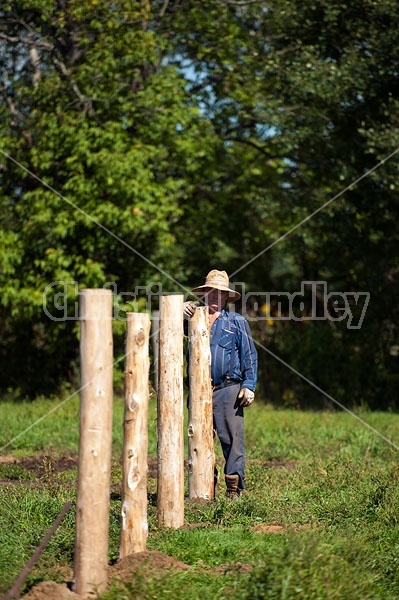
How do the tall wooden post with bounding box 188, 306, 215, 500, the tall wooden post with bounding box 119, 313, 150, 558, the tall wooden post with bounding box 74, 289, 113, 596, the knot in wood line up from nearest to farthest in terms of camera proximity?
the tall wooden post with bounding box 74, 289, 113, 596
the tall wooden post with bounding box 119, 313, 150, 558
the knot in wood
the tall wooden post with bounding box 188, 306, 215, 500

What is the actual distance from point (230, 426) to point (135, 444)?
257 cm

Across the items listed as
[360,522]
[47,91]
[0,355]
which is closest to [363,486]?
[360,522]

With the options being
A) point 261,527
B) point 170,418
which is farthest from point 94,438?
point 261,527

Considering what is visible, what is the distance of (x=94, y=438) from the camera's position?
540 centimetres

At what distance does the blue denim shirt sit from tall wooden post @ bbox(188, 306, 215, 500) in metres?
0.28

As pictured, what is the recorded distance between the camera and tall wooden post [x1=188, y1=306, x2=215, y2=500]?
8250 millimetres

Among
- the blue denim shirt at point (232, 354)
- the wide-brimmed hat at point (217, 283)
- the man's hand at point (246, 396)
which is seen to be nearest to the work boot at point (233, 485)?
the man's hand at point (246, 396)

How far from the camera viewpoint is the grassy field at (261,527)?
17.4 ft

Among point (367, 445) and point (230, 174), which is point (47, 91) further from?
point (367, 445)

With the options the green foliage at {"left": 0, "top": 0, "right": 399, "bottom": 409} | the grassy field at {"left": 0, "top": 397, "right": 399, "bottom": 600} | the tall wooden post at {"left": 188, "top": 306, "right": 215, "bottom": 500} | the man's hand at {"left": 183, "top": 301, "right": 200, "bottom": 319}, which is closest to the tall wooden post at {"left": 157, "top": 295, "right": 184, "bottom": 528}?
the grassy field at {"left": 0, "top": 397, "right": 399, "bottom": 600}

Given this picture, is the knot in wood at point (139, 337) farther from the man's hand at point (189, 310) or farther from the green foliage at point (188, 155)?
the green foliage at point (188, 155)

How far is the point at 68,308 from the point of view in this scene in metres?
18.4

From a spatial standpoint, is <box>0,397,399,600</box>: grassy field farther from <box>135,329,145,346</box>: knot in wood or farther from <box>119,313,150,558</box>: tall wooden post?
<box>135,329,145,346</box>: knot in wood

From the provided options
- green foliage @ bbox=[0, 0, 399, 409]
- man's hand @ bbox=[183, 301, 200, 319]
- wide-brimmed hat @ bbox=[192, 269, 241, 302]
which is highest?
wide-brimmed hat @ bbox=[192, 269, 241, 302]
